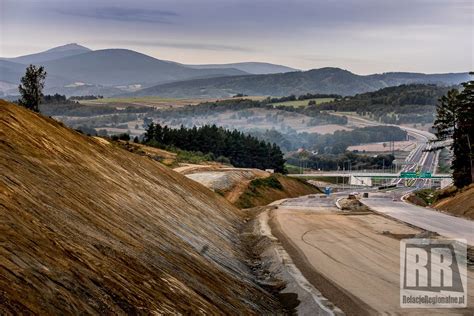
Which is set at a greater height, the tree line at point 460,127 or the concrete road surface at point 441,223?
the tree line at point 460,127

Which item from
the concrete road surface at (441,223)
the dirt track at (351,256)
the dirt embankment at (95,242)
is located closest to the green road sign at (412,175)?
the concrete road surface at (441,223)

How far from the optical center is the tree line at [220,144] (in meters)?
153

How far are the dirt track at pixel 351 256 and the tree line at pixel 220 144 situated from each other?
9572 centimetres

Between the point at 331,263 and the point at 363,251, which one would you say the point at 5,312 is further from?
the point at 363,251

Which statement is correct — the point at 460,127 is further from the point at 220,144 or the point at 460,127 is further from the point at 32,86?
the point at 220,144

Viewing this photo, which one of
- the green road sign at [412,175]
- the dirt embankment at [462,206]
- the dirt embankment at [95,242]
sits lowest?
the green road sign at [412,175]

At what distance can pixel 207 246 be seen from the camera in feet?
101

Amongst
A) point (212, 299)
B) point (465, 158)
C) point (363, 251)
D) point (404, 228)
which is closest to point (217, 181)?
point (465, 158)

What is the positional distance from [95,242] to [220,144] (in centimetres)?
14329

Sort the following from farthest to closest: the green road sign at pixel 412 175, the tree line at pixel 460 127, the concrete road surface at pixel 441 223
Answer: the green road sign at pixel 412 175 < the tree line at pixel 460 127 < the concrete road surface at pixel 441 223

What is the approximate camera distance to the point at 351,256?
1324 inches

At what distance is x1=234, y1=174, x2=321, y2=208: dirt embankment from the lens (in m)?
81.5

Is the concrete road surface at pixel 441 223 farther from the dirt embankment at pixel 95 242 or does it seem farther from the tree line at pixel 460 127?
the tree line at pixel 460 127

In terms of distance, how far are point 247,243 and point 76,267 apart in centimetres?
2473
